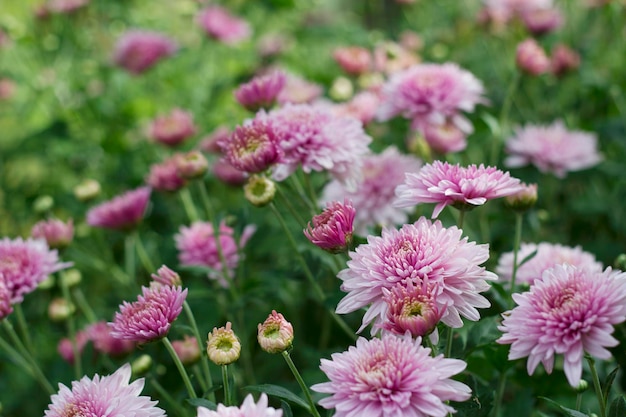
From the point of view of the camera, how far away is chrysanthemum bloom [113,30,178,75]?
280cm

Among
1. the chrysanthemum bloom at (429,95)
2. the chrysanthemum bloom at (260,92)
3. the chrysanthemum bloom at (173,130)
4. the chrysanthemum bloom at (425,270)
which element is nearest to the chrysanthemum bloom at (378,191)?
the chrysanthemum bloom at (429,95)

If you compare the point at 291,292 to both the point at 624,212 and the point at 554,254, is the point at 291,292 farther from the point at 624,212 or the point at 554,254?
the point at 624,212

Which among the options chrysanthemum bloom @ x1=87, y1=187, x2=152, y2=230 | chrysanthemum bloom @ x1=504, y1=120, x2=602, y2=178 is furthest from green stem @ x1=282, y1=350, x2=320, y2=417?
chrysanthemum bloom @ x1=504, y1=120, x2=602, y2=178

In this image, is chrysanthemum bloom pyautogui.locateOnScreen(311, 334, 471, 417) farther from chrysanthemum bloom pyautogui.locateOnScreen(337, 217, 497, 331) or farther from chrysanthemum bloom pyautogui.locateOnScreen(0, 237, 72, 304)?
chrysanthemum bloom pyautogui.locateOnScreen(0, 237, 72, 304)

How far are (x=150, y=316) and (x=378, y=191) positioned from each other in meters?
0.77

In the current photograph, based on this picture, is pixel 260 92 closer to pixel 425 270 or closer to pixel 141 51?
pixel 425 270

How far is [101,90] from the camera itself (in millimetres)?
3193

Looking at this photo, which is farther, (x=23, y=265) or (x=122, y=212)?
(x=122, y=212)

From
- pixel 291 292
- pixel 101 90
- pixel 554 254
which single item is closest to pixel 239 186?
pixel 291 292

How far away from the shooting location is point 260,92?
1.69 meters

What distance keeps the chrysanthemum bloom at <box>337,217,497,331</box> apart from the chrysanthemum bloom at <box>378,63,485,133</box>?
2.32 ft

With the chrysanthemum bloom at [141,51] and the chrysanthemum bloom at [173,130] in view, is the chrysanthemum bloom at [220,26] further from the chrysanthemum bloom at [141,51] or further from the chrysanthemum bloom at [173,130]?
the chrysanthemum bloom at [173,130]

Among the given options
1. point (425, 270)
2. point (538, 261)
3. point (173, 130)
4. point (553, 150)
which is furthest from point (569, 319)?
point (173, 130)

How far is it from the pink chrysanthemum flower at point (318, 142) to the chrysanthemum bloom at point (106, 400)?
51cm
